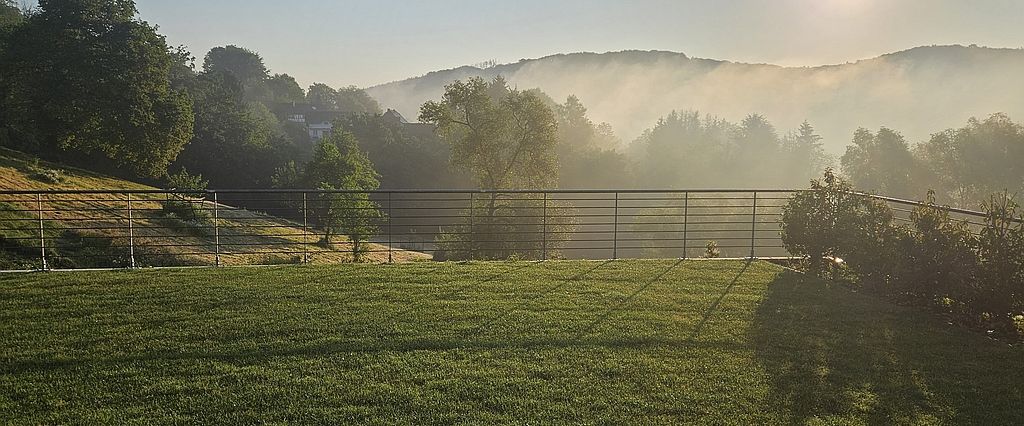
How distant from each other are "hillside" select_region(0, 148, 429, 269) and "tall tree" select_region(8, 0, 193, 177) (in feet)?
6.56

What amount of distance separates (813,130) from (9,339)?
74.6 meters

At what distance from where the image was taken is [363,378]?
3.98m

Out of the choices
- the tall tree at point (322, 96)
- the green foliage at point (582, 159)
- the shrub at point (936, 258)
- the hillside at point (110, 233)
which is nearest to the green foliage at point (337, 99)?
the tall tree at point (322, 96)

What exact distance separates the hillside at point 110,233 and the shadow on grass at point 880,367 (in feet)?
19.2

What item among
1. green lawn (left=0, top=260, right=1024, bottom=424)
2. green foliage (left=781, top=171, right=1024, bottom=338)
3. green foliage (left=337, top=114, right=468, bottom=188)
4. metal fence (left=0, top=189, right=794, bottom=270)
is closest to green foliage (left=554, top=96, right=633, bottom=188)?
green foliage (left=337, top=114, right=468, bottom=188)

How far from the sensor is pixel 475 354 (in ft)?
14.6

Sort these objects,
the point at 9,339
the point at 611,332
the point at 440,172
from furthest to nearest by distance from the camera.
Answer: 1. the point at 440,172
2. the point at 611,332
3. the point at 9,339

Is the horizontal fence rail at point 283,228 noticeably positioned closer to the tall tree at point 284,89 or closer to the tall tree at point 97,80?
the tall tree at point 97,80

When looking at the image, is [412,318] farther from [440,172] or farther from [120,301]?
[440,172]

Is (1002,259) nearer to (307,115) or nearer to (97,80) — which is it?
(97,80)

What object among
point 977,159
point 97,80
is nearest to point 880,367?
point 97,80

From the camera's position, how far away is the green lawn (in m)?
3.58

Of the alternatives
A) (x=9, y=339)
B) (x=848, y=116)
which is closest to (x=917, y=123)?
(x=848, y=116)

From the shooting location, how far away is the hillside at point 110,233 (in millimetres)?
10086
